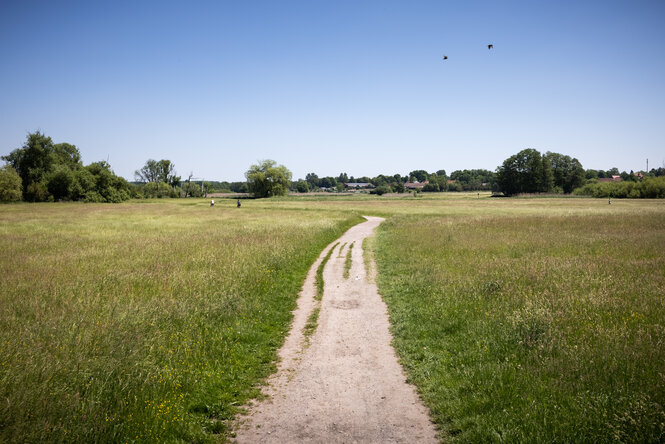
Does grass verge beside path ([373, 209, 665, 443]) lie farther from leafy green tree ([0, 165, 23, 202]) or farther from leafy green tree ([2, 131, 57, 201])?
leafy green tree ([2, 131, 57, 201])

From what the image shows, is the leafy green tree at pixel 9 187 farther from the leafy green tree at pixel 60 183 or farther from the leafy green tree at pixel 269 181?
the leafy green tree at pixel 269 181

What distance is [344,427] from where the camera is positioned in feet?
19.0

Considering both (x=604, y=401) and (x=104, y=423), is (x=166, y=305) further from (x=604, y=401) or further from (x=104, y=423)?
(x=604, y=401)

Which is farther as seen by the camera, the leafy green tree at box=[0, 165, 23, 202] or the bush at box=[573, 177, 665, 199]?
the bush at box=[573, 177, 665, 199]

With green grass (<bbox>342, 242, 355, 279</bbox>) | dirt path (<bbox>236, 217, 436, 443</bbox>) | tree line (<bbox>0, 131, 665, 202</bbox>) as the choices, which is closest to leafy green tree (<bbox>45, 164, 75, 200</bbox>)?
tree line (<bbox>0, 131, 665, 202</bbox>)

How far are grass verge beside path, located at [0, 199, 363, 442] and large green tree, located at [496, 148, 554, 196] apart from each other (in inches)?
5369

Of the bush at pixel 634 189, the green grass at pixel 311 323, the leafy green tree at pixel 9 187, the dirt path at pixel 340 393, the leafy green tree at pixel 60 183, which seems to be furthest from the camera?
the bush at pixel 634 189

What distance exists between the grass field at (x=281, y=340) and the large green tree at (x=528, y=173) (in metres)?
127

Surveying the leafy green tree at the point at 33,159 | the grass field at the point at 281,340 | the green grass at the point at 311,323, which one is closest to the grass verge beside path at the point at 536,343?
the grass field at the point at 281,340

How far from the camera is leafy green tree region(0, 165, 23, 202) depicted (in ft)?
235

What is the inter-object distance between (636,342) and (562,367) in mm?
2228

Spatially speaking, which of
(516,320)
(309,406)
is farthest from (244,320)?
(516,320)

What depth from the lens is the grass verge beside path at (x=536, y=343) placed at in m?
5.50

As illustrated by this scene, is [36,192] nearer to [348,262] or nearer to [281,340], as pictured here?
[348,262]
